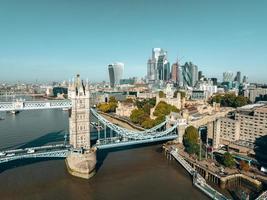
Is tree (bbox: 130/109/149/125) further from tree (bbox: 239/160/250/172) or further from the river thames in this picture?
tree (bbox: 239/160/250/172)

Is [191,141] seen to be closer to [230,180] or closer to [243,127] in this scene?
[230,180]

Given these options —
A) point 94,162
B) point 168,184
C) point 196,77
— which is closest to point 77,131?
point 94,162

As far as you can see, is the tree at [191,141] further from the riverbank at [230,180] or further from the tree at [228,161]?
the tree at [228,161]

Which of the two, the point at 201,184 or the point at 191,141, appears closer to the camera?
the point at 201,184

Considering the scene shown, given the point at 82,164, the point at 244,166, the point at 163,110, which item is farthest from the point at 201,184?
the point at 163,110

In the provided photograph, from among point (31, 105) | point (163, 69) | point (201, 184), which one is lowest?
point (201, 184)

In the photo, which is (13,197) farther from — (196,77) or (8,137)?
(196,77)

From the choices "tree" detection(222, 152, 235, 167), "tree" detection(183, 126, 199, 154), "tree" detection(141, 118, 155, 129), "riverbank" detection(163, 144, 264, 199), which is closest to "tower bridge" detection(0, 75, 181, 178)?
A: "tree" detection(183, 126, 199, 154)
